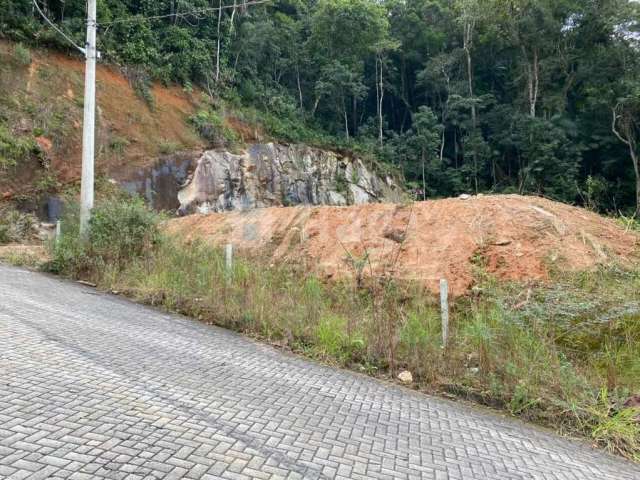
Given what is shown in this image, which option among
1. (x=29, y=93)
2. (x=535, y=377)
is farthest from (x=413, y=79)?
(x=535, y=377)

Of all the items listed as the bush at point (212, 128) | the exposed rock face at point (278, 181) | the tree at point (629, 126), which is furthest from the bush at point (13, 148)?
the tree at point (629, 126)

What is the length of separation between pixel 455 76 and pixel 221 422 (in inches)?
1486

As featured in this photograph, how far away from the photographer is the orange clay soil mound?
7242mm

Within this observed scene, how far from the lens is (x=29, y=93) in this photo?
673 inches

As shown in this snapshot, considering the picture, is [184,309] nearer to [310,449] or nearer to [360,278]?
[360,278]

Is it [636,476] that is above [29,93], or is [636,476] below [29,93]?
below

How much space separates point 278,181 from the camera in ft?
81.3

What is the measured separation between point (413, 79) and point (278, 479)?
4077 cm

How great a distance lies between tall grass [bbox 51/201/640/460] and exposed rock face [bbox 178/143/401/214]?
13784 millimetres

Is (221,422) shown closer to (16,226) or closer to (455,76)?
(16,226)

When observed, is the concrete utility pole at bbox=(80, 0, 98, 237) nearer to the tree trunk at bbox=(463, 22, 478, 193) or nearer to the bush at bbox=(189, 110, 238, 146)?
the bush at bbox=(189, 110, 238, 146)

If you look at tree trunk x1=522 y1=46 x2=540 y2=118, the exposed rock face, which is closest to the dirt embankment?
the exposed rock face

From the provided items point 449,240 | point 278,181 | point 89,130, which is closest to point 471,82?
point 278,181

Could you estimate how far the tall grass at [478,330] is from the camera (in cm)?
416
